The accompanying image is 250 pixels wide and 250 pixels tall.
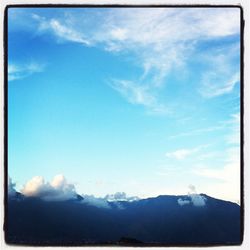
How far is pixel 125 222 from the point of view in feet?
8.08

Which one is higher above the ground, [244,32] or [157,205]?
[244,32]

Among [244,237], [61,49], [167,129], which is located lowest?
[244,237]

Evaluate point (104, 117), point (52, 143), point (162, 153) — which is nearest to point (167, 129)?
point (162, 153)

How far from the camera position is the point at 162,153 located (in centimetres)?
247

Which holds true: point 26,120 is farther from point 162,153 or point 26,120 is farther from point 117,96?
point 162,153

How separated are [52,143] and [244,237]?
82cm

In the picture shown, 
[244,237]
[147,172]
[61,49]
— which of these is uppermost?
[61,49]

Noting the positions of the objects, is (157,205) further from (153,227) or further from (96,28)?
(96,28)

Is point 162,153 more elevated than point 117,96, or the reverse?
point 117,96

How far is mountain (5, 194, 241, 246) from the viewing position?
246 centimetres

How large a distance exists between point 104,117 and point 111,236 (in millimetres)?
Result: 458

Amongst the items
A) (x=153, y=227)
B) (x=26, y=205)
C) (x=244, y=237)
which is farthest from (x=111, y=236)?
(x=244, y=237)

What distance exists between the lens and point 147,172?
8.09 feet

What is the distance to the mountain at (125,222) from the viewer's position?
8.07 ft
